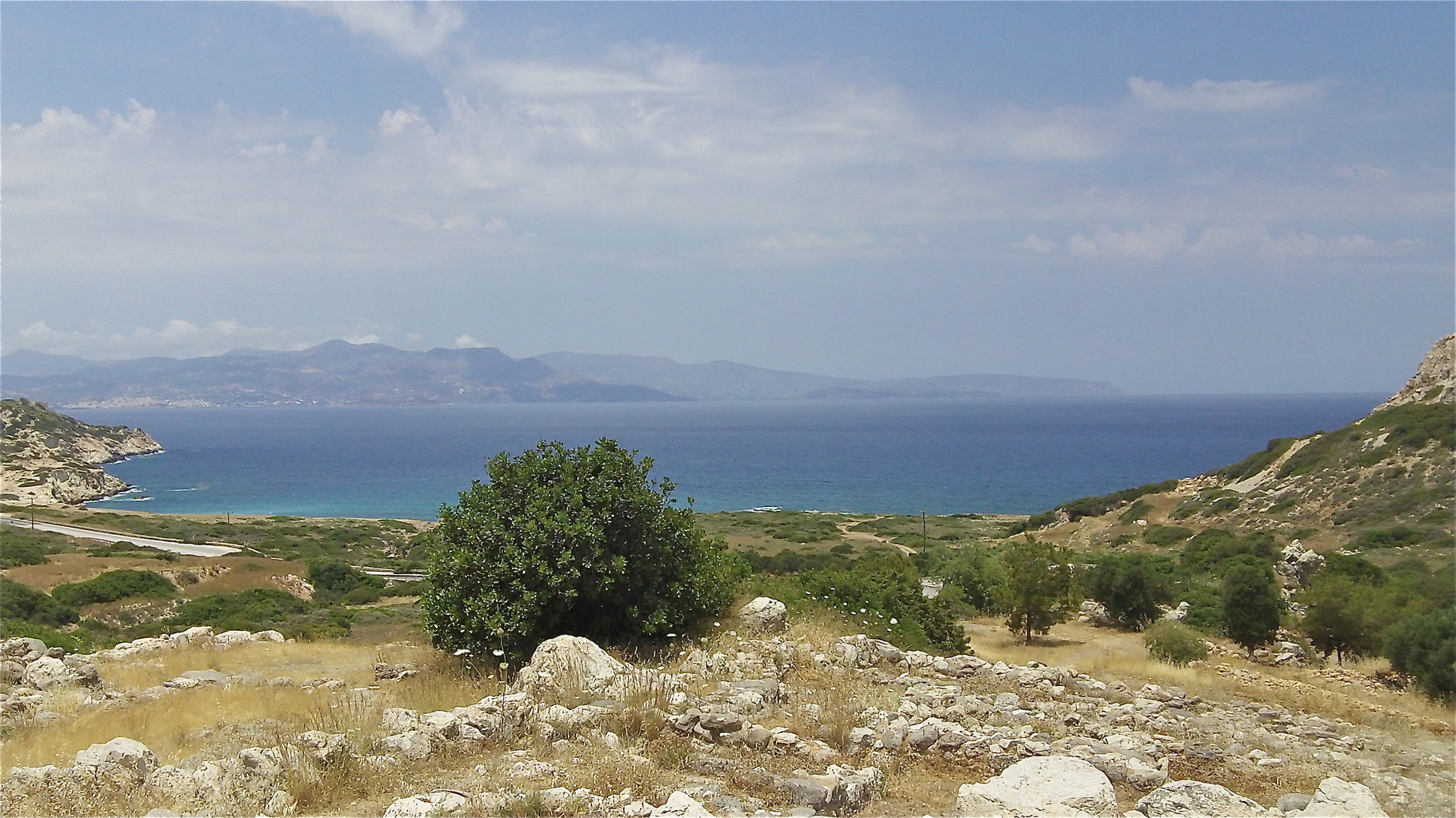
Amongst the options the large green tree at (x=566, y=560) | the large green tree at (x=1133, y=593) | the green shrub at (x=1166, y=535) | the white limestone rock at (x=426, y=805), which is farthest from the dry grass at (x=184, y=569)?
→ the green shrub at (x=1166, y=535)

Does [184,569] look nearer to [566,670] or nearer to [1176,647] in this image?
[566,670]

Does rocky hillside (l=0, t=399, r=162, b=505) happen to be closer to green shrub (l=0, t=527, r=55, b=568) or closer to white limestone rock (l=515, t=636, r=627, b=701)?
green shrub (l=0, t=527, r=55, b=568)

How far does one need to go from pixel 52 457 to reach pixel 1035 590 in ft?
486

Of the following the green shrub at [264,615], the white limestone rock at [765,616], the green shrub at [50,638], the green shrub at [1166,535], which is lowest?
the green shrub at [1166,535]

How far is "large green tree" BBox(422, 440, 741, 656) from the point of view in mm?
13148

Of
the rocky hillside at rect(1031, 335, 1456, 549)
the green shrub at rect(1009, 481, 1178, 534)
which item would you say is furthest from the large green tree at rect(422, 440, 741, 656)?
the green shrub at rect(1009, 481, 1178, 534)

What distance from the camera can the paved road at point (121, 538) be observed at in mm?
60125

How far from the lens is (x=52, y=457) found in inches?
4894

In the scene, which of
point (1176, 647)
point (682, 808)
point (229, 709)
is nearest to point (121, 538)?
point (229, 709)

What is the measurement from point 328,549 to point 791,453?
11948 cm

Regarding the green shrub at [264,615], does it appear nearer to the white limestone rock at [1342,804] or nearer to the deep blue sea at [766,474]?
the white limestone rock at [1342,804]

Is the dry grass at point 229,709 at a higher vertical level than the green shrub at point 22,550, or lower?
higher

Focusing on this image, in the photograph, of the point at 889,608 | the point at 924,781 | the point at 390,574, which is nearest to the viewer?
A: the point at 924,781

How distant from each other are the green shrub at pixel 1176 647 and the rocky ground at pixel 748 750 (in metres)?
5.97
